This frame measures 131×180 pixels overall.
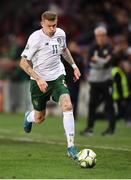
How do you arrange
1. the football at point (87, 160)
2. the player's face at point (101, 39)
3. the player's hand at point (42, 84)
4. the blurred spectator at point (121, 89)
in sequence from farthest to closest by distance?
1. the blurred spectator at point (121, 89)
2. the player's face at point (101, 39)
3. the player's hand at point (42, 84)
4. the football at point (87, 160)

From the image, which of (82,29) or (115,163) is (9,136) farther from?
(82,29)

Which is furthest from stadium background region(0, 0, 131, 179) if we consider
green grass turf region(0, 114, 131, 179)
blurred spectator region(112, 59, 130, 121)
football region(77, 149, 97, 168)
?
blurred spectator region(112, 59, 130, 121)

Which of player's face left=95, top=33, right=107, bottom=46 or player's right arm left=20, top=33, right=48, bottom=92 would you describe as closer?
player's right arm left=20, top=33, right=48, bottom=92

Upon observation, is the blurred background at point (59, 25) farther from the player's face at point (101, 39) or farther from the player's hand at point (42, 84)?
the player's hand at point (42, 84)

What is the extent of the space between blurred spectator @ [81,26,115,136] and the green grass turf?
0.47m

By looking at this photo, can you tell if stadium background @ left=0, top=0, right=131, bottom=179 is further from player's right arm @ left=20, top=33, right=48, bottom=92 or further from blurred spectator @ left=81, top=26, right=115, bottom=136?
player's right arm @ left=20, top=33, right=48, bottom=92

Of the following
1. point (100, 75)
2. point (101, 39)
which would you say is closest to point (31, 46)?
point (101, 39)

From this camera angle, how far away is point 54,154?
44.1 ft

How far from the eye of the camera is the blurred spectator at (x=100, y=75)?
1812 cm

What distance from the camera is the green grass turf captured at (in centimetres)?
1099

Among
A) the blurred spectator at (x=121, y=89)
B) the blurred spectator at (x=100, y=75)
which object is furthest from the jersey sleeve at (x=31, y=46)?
the blurred spectator at (x=121, y=89)

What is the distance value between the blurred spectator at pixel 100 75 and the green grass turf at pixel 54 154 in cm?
47

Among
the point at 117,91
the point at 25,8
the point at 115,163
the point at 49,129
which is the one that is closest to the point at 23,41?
the point at 25,8

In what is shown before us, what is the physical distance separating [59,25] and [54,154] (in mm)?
13915
